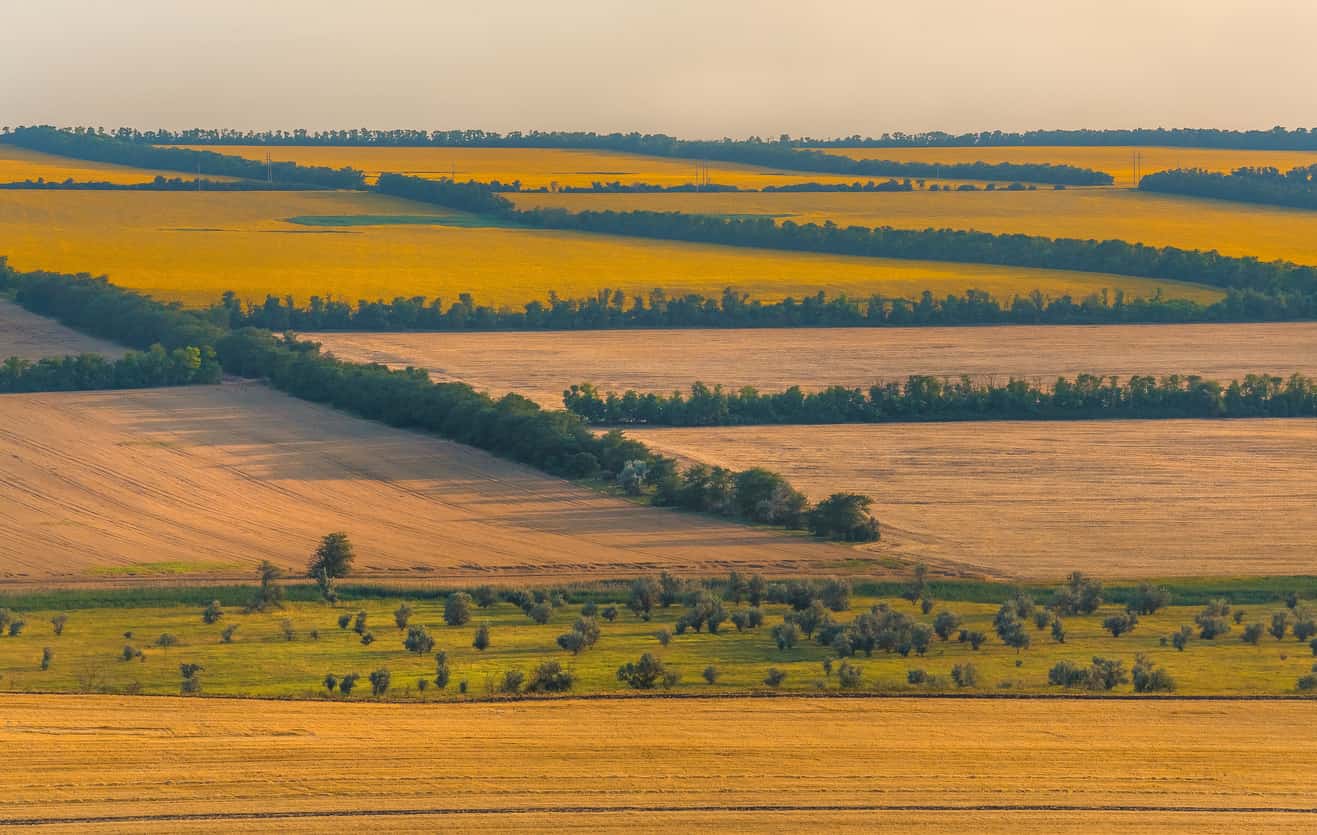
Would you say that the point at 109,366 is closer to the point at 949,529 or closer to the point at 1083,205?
the point at 949,529

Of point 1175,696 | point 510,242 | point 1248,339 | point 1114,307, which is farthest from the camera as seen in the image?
point 510,242

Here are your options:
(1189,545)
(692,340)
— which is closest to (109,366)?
(692,340)

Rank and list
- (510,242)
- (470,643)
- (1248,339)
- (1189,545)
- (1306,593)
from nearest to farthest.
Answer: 1. (470,643)
2. (1306,593)
3. (1189,545)
4. (1248,339)
5. (510,242)

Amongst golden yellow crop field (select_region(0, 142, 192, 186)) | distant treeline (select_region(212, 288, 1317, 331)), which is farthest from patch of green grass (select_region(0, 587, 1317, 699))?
golden yellow crop field (select_region(0, 142, 192, 186))

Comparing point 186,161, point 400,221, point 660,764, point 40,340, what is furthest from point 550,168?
point 660,764

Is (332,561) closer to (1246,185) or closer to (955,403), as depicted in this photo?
(955,403)

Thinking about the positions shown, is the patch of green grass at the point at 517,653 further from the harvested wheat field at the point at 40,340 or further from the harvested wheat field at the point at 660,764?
the harvested wheat field at the point at 40,340

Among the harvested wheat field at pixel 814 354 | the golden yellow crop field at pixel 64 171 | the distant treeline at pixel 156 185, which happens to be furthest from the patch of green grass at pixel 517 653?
the golden yellow crop field at pixel 64 171
